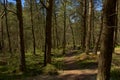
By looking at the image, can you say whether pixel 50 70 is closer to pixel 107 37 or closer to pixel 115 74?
pixel 115 74

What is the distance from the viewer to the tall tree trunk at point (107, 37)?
18.5ft

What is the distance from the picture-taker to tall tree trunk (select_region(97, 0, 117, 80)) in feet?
18.5

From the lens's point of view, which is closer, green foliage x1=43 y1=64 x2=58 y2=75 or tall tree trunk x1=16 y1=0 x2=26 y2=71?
green foliage x1=43 y1=64 x2=58 y2=75

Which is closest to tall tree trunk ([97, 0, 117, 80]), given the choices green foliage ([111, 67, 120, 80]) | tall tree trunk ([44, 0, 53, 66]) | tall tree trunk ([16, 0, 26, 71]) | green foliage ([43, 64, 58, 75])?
green foliage ([111, 67, 120, 80])

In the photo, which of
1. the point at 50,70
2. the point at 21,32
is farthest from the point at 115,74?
the point at 21,32

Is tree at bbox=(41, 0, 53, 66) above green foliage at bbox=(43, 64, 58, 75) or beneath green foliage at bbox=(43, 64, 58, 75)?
above

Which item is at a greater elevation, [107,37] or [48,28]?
[48,28]

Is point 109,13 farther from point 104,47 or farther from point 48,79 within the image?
point 48,79

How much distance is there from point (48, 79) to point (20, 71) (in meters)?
2.96

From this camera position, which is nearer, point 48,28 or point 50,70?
point 50,70

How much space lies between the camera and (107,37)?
227 inches

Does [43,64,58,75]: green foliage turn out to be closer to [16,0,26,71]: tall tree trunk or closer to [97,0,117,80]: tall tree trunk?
[16,0,26,71]: tall tree trunk

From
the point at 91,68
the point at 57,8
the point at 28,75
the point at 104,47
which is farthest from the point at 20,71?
the point at 57,8

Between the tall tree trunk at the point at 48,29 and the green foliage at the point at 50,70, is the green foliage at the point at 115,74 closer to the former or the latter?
the green foliage at the point at 50,70
